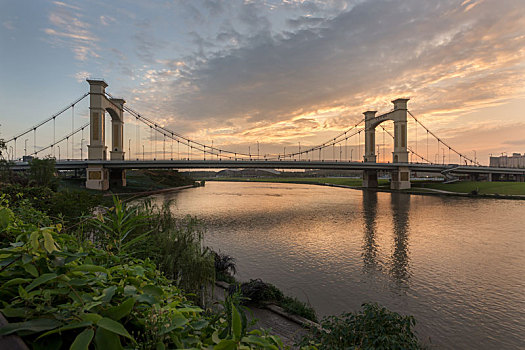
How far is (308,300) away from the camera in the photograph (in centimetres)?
987

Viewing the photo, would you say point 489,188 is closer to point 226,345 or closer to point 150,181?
point 226,345

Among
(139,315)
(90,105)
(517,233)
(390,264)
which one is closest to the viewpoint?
(139,315)

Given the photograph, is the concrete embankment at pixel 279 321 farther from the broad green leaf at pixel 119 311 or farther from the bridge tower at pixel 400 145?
the bridge tower at pixel 400 145

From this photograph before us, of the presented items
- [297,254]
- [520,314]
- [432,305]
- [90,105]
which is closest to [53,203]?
[297,254]

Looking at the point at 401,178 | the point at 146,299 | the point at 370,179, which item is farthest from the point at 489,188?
the point at 146,299

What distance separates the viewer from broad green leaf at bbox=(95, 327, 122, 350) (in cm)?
122

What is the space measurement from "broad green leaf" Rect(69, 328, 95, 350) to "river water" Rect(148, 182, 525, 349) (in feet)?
28.2

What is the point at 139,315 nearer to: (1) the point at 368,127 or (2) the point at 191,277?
(2) the point at 191,277

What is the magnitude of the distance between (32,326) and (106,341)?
293 mm

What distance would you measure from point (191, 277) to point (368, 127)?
80.4 m

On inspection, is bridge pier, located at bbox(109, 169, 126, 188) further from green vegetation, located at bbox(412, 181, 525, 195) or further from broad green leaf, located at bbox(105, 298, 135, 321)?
green vegetation, located at bbox(412, 181, 525, 195)

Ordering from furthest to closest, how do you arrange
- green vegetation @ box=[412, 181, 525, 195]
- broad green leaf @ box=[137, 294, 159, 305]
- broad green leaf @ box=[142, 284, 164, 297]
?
1. green vegetation @ box=[412, 181, 525, 195]
2. broad green leaf @ box=[142, 284, 164, 297]
3. broad green leaf @ box=[137, 294, 159, 305]

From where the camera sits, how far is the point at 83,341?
1.18 meters

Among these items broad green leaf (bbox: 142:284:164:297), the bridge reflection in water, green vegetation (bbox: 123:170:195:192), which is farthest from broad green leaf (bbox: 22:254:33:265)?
green vegetation (bbox: 123:170:195:192)
